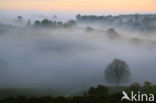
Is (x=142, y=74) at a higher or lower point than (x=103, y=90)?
lower

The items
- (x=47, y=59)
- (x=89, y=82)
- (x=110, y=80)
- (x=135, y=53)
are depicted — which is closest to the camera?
(x=110, y=80)

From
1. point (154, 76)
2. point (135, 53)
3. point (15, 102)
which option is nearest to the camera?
point (15, 102)

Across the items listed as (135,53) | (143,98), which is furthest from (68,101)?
(135,53)

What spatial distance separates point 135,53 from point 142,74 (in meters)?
80.4

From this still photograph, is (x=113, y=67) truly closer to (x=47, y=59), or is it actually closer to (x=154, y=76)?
(x=154, y=76)

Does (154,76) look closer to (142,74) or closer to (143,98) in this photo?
(142,74)

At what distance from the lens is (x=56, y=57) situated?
184m

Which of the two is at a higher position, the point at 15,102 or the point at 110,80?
the point at 15,102

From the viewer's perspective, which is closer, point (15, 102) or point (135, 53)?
point (15, 102)

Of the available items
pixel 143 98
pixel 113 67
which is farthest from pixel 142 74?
pixel 143 98

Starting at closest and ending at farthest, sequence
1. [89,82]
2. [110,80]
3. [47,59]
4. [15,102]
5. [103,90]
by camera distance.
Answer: [15,102]
[103,90]
[110,80]
[89,82]
[47,59]

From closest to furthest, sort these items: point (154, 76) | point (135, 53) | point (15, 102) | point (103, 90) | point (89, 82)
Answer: point (15, 102) < point (103, 90) < point (89, 82) < point (154, 76) < point (135, 53)

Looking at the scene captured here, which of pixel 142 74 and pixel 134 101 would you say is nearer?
pixel 134 101

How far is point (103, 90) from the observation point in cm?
4019
